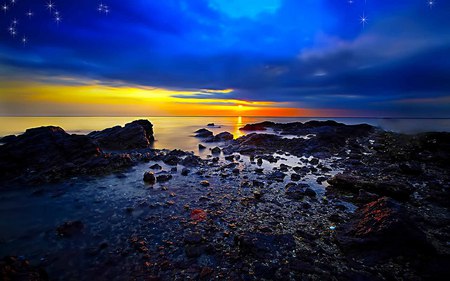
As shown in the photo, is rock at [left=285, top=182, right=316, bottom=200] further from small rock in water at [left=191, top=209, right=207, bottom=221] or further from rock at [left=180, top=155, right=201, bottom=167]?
rock at [left=180, top=155, right=201, bottom=167]

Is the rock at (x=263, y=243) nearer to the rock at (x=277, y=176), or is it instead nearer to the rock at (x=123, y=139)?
the rock at (x=277, y=176)

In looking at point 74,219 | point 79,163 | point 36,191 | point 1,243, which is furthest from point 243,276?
point 79,163

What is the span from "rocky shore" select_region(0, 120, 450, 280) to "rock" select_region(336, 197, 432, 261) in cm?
3

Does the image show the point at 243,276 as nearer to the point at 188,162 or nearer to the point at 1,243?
the point at 1,243

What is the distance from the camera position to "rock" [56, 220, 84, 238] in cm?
736

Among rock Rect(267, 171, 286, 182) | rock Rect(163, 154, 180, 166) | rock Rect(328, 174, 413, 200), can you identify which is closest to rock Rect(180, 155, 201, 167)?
rock Rect(163, 154, 180, 166)

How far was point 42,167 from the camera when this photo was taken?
14.7m

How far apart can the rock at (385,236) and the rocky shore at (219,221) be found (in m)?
0.03

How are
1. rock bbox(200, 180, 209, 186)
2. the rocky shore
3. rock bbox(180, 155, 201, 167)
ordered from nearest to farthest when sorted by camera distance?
the rocky shore < rock bbox(200, 180, 209, 186) < rock bbox(180, 155, 201, 167)

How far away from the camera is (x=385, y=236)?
6.05m

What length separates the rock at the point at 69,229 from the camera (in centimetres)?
736

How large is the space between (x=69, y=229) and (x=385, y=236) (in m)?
11.0

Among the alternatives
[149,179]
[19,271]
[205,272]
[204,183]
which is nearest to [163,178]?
[149,179]

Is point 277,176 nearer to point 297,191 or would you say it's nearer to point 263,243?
point 297,191
